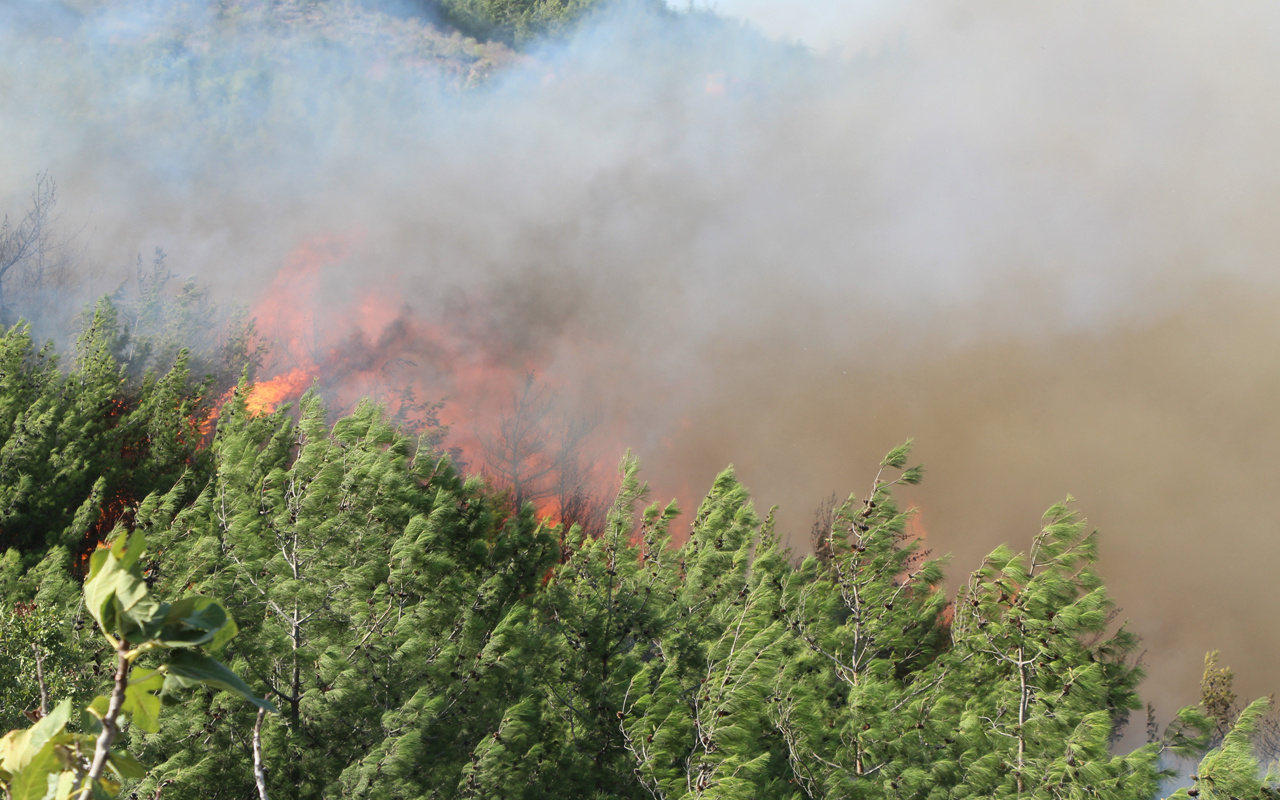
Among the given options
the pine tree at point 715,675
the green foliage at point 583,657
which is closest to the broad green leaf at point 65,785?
the green foliage at point 583,657

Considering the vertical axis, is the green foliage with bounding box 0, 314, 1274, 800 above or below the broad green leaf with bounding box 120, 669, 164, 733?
below

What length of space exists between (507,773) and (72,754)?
20.4ft

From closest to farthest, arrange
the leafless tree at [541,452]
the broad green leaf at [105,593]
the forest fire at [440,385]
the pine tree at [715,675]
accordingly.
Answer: the broad green leaf at [105,593]
the pine tree at [715,675]
the leafless tree at [541,452]
the forest fire at [440,385]

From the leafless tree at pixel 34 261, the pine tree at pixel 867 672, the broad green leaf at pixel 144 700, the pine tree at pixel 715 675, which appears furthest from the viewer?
the leafless tree at pixel 34 261

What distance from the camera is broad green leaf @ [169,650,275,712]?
1.49 metres

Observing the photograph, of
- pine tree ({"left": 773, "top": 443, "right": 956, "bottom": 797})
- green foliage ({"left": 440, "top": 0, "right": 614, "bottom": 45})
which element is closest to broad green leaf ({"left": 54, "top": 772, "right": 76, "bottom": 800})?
pine tree ({"left": 773, "top": 443, "right": 956, "bottom": 797})

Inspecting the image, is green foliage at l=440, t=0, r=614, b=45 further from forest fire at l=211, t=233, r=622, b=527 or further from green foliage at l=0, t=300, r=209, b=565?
green foliage at l=0, t=300, r=209, b=565

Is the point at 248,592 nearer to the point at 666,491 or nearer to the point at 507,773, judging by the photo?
the point at 507,773

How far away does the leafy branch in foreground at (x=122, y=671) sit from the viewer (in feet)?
4.88

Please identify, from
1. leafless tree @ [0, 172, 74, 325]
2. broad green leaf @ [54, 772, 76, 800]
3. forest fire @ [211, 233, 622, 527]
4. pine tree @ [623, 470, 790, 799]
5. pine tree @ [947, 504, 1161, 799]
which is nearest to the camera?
broad green leaf @ [54, 772, 76, 800]

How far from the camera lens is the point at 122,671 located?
152cm

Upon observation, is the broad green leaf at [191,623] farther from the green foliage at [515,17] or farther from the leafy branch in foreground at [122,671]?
the green foliage at [515,17]

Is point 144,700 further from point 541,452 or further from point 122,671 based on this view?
point 541,452

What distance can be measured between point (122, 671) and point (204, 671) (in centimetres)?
16
